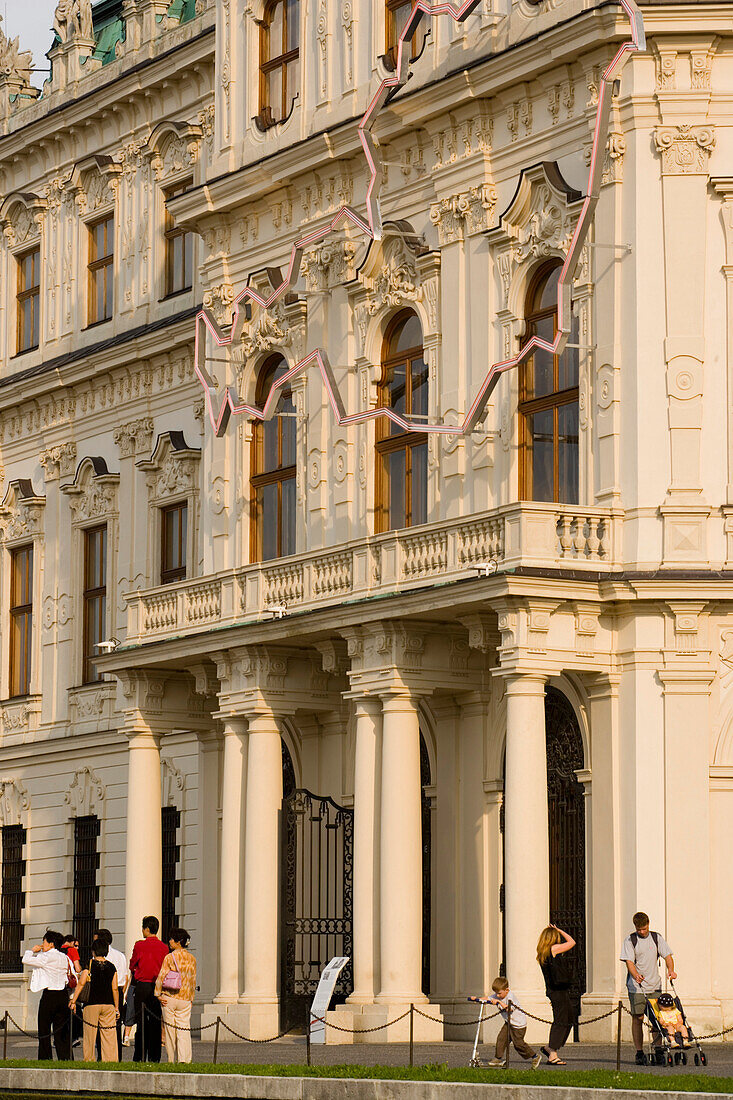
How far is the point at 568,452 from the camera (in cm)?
3144

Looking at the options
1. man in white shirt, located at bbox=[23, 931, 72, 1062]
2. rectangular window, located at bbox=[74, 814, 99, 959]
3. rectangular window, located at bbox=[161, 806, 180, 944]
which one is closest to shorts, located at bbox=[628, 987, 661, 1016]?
man in white shirt, located at bbox=[23, 931, 72, 1062]

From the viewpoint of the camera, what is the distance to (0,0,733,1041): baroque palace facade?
1165 inches

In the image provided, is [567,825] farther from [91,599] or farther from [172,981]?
[91,599]

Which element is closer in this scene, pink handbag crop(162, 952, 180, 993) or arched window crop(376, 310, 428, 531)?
pink handbag crop(162, 952, 180, 993)

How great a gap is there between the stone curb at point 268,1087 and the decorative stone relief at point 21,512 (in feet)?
73.1

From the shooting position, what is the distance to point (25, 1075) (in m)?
25.1

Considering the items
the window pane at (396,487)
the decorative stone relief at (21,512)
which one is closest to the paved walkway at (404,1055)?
the window pane at (396,487)

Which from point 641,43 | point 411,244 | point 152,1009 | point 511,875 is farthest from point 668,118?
point 152,1009

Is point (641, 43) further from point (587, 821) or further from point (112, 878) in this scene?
point (112, 878)

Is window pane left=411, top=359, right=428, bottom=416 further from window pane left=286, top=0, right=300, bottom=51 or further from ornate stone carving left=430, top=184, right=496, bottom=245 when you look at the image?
window pane left=286, top=0, right=300, bottom=51

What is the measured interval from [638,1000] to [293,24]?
17.5 metres

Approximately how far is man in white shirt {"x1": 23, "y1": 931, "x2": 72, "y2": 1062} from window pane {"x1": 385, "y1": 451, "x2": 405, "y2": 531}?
8.62 meters

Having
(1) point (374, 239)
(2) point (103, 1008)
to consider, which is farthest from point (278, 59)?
(2) point (103, 1008)

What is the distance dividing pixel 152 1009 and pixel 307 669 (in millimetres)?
8013
